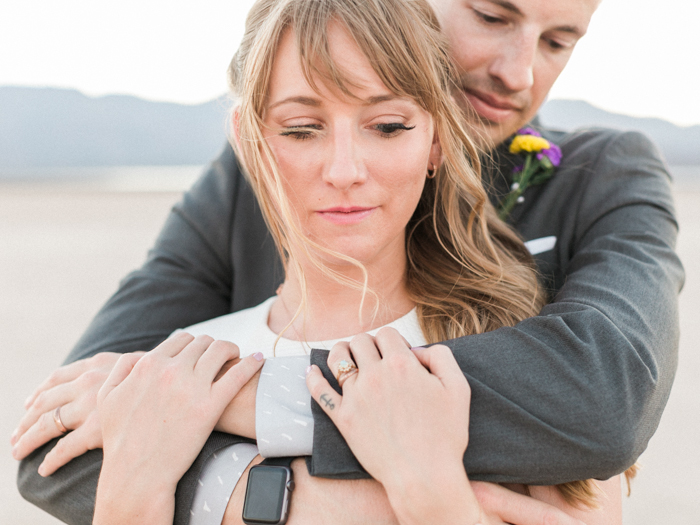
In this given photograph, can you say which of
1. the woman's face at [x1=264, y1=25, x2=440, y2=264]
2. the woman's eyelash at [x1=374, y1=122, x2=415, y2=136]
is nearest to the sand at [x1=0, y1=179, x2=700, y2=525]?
the woman's face at [x1=264, y1=25, x2=440, y2=264]

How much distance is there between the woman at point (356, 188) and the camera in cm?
155

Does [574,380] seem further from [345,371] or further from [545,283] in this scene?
[545,283]

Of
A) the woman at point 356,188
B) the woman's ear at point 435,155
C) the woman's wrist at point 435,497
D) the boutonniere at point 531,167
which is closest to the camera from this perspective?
the woman's wrist at point 435,497

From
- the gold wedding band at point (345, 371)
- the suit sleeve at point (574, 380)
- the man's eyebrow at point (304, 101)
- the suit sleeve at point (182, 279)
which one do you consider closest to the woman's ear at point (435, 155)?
the man's eyebrow at point (304, 101)

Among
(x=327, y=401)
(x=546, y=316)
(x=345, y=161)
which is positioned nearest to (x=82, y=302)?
(x=345, y=161)

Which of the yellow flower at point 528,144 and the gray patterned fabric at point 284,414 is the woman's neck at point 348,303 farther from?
the yellow flower at point 528,144

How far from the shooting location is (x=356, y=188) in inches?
64.2

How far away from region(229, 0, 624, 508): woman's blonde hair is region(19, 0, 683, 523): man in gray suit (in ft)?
0.64

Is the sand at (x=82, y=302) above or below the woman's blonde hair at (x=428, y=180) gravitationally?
below

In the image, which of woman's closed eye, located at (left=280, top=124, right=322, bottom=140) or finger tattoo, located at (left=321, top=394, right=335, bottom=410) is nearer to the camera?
finger tattoo, located at (left=321, top=394, right=335, bottom=410)

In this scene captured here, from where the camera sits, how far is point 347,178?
158 centimetres

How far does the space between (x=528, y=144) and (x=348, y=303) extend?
96 centimetres

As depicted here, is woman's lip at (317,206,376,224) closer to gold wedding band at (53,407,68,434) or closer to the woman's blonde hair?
the woman's blonde hair

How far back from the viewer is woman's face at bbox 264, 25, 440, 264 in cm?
157
